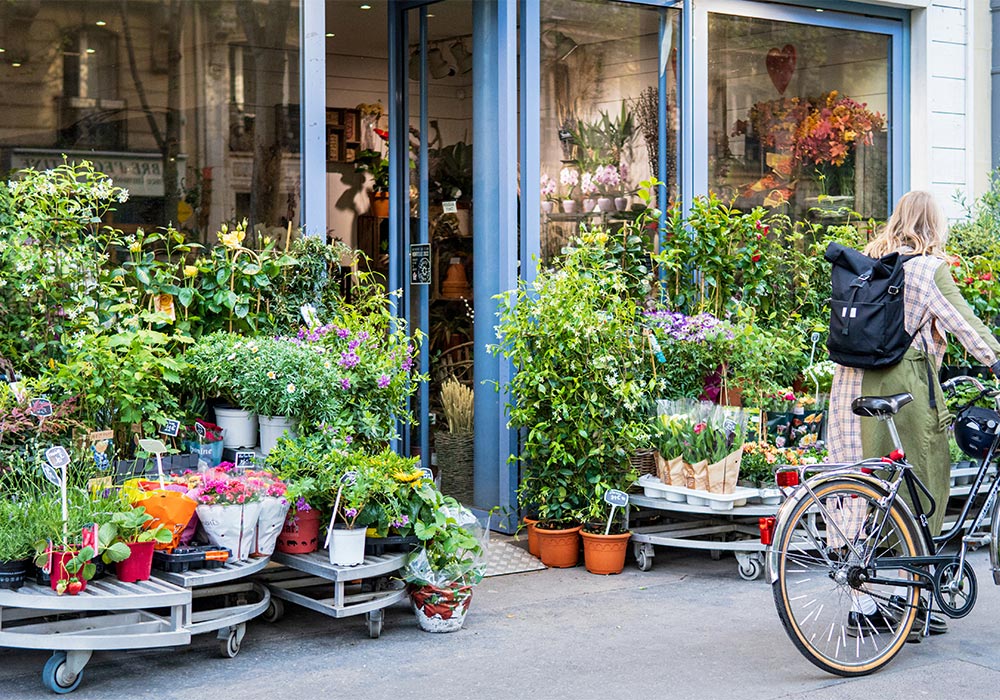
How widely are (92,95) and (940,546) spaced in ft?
14.8

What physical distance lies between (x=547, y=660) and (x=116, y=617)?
5.79ft

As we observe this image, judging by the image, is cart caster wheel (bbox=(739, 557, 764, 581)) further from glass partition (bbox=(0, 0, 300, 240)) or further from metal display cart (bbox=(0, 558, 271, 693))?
glass partition (bbox=(0, 0, 300, 240))

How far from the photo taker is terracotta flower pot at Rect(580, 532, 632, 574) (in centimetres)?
676

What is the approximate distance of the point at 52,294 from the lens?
5688 millimetres

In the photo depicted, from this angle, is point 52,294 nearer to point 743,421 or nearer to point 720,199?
point 743,421

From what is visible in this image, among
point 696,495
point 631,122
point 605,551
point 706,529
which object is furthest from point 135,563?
point 631,122

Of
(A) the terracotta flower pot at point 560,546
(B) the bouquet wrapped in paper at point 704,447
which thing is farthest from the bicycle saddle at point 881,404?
(A) the terracotta flower pot at point 560,546

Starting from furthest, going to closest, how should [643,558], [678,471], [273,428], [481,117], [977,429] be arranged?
[481,117], [643,558], [678,471], [273,428], [977,429]

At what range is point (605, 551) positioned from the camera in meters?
6.77

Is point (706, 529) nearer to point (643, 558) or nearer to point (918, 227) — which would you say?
point (643, 558)

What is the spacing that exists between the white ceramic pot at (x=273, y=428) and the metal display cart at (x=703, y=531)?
199cm

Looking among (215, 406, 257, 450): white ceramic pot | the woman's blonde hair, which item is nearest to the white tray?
the woman's blonde hair

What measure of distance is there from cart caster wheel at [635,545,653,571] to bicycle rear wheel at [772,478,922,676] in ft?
5.33

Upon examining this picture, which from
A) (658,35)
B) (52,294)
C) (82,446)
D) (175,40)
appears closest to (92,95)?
(175,40)
